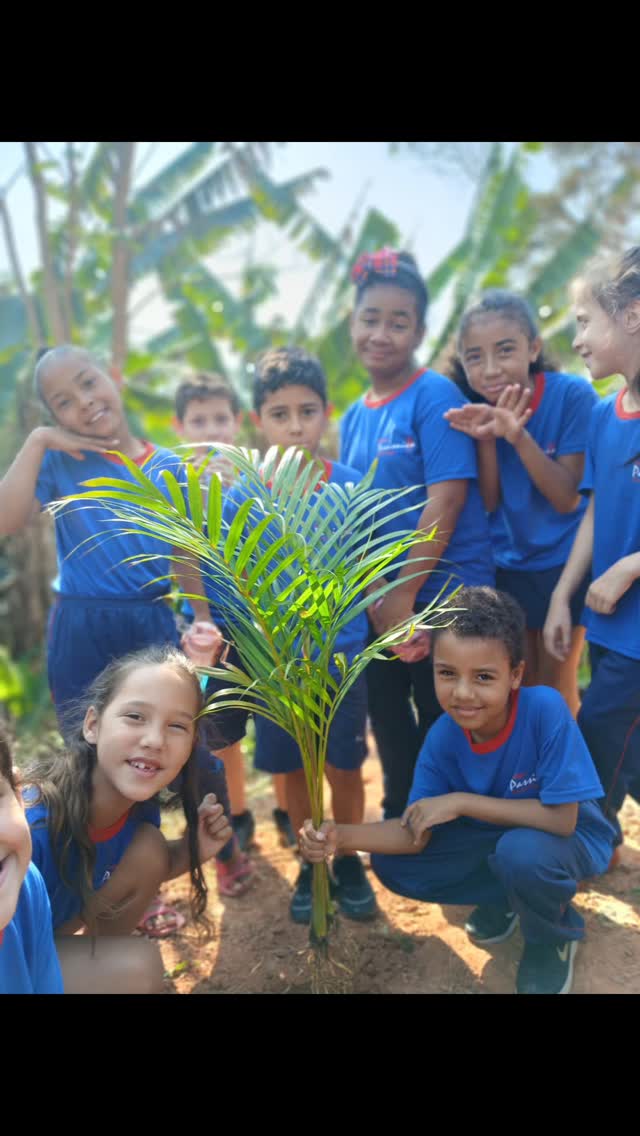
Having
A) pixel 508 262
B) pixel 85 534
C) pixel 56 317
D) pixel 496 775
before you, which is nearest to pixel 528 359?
pixel 496 775

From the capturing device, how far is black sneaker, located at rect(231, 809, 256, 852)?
3.53 meters

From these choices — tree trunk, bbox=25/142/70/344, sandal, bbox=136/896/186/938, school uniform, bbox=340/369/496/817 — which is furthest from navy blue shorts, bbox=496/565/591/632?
tree trunk, bbox=25/142/70/344

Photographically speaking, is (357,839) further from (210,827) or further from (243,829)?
(243,829)

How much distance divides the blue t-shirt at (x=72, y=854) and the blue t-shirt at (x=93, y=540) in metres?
0.80

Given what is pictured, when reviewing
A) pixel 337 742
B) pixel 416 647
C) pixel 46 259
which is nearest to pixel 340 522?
pixel 416 647

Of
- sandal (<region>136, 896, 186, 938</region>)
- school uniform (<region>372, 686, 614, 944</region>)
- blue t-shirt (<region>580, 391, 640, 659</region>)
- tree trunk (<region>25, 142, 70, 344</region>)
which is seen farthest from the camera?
tree trunk (<region>25, 142, 70, 344</region>)

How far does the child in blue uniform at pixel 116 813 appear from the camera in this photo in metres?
2.23

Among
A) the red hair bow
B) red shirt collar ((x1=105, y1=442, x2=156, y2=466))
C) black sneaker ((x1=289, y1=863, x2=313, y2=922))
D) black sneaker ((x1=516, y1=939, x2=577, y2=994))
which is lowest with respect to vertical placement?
black sneaker ((x1=516, y1=939, x2=577, y2=994))

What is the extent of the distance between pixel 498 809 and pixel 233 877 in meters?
1.23

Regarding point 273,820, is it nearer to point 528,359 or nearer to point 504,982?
point 504,982

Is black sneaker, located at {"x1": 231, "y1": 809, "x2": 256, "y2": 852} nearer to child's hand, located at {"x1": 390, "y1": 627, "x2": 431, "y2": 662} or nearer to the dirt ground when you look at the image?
the dirt ground

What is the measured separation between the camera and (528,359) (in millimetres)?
2979

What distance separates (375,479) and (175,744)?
1233 millimetres

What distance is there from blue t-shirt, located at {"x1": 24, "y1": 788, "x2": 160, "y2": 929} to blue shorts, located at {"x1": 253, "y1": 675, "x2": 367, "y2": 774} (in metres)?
0.51
